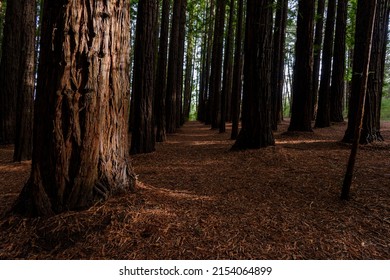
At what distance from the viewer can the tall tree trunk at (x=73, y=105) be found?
2711 mm

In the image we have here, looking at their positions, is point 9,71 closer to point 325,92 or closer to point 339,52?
point 325,92

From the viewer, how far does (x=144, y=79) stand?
6977 millimetres

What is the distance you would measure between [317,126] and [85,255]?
1083 centimetres

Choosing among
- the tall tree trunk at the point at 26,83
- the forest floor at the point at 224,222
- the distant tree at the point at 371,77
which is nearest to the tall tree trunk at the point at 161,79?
the tall tree trunk at the point at 26,83

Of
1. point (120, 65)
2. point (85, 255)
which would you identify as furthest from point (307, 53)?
point (85, 255)

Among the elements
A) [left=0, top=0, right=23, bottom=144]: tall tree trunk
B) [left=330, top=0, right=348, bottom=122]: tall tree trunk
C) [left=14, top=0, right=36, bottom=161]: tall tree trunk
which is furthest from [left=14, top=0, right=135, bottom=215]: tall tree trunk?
[left=330, top=0, right=348, bottom=122]: tall tree trunk

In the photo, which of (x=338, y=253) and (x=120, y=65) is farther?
(x=120, y=65)

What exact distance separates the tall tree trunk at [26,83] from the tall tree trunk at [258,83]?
5.07 m

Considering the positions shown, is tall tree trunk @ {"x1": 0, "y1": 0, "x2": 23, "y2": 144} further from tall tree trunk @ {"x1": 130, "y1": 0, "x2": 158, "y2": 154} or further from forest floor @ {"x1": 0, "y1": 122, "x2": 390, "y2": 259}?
forest floor @ {"x1": 0, "y1": 122, "x2": 390, "y2": 259}

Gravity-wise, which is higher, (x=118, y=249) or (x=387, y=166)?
(x=387, y=166)

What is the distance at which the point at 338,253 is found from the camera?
2.21 meters

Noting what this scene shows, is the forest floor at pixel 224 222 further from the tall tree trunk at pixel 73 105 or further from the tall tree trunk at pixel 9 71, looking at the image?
the tall tree trunk at pixel 9 71

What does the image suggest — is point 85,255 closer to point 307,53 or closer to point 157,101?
point 157,101
